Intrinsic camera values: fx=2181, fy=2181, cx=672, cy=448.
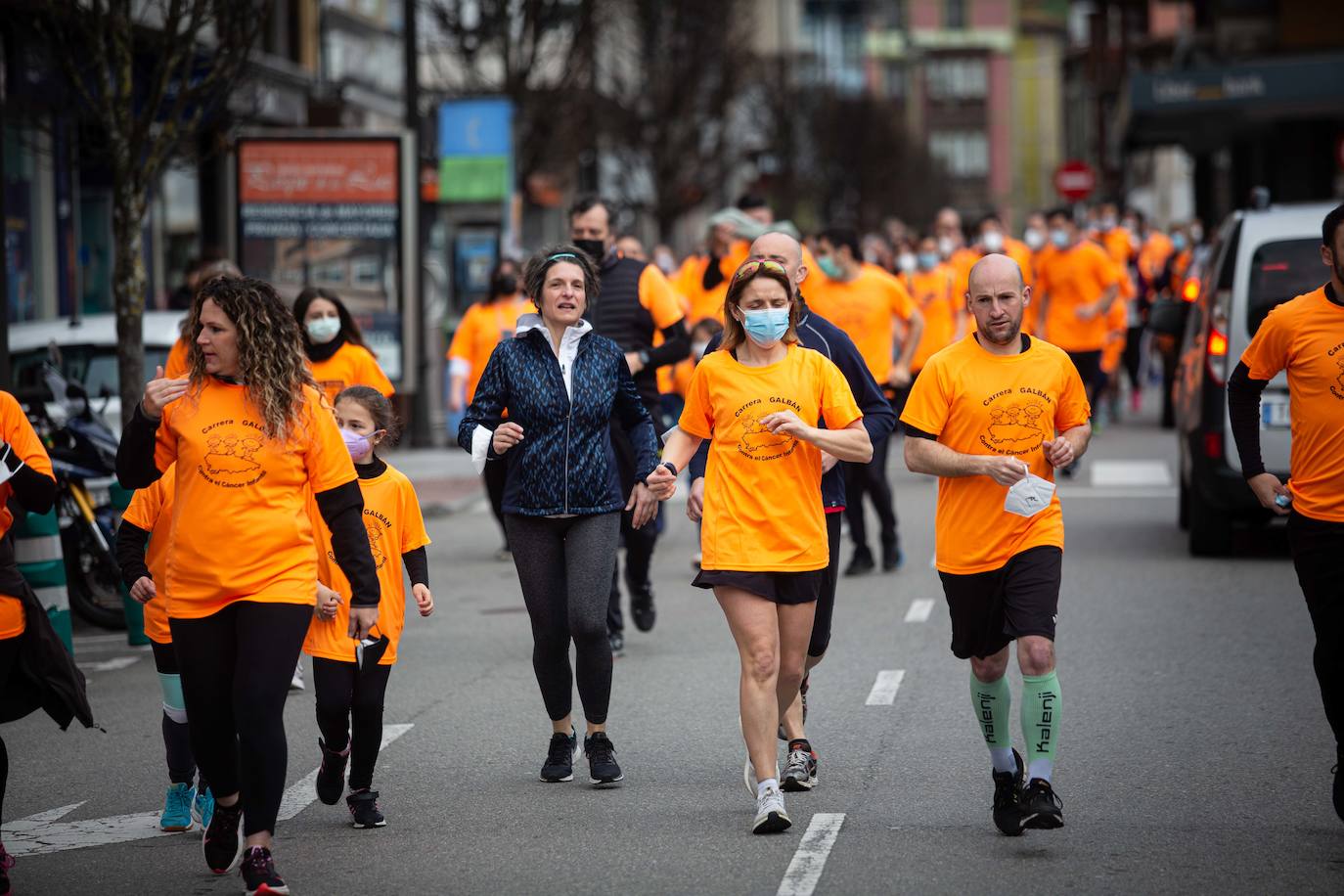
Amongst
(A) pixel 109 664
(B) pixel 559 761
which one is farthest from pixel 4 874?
(A) pixel 109 664

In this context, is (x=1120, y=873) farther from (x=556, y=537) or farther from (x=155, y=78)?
(x=155, y=78)

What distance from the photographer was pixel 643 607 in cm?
1057

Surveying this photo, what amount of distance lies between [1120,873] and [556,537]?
7.80 feet

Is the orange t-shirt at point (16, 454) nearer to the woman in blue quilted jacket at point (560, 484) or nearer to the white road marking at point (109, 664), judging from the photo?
the woman in blue quilted jacket at point (560, 484)

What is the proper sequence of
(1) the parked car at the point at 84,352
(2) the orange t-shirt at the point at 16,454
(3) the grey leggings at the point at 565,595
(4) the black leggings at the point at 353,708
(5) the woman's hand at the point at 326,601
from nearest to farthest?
(2) the orange t-shirt at the point at 16,454 → (5) the woman's hand at the point at 326,601 → (4) the black leggings at the point at 353,708 → (3) the grey leggings at the point at 565,595 → (1) the parked car at the point at 84,352

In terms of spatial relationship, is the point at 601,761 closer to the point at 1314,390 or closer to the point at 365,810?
the point at 365,810

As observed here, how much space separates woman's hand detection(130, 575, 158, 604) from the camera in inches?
252

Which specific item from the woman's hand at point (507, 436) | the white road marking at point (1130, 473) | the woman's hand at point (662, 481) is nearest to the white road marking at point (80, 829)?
the woman's hand at point (507, 436)

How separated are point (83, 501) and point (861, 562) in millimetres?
4549

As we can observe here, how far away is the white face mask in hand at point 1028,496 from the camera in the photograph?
641 cm

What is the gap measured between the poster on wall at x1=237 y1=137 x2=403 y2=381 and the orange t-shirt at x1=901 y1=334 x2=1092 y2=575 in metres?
12.6

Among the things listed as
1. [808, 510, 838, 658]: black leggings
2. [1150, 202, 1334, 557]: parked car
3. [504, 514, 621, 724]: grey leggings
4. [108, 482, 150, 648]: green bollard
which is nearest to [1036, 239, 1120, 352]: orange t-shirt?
[1150, 202, 1334, 557]: parked car

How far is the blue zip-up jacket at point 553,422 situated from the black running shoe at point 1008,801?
1668 mm

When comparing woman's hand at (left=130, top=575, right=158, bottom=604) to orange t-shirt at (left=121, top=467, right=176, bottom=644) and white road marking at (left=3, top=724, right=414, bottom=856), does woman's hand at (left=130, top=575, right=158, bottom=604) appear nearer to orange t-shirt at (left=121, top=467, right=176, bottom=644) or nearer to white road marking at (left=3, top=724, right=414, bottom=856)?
orange t-shirt at (left=121, top=467, right=176, bottom=644)
